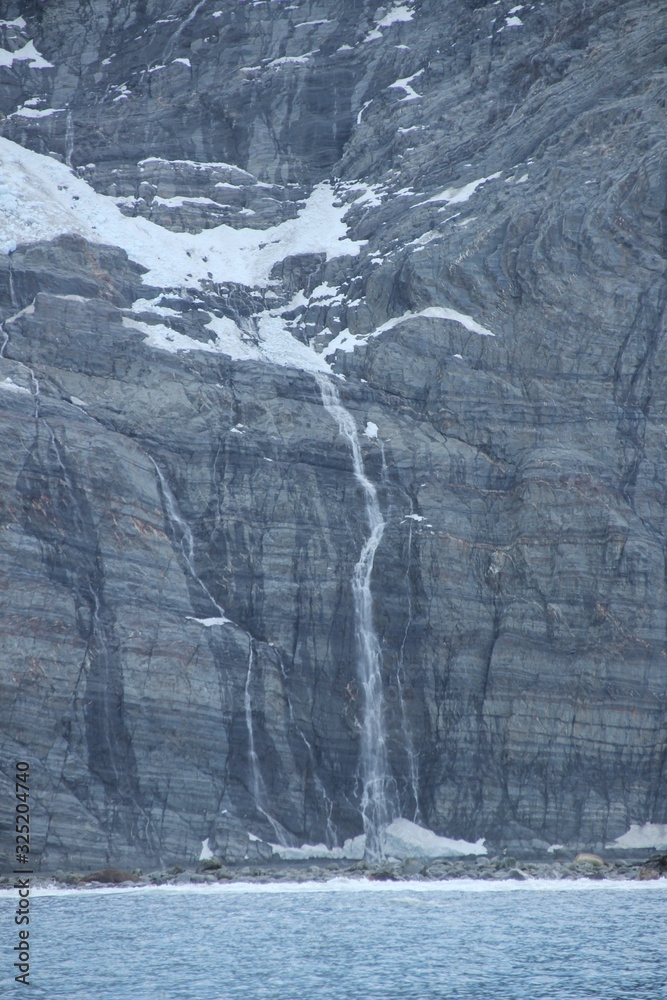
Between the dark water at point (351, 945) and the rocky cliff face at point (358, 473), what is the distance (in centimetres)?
1372

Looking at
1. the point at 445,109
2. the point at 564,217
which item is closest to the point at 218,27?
the point at 445,109

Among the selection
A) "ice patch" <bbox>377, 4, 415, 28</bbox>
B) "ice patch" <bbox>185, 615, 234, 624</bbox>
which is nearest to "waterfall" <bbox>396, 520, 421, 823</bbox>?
"ice patch" <bbox>185, 615, 234, 624</bbox>

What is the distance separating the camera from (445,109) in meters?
82.6

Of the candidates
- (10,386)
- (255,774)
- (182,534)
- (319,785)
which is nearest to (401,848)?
(319,785)

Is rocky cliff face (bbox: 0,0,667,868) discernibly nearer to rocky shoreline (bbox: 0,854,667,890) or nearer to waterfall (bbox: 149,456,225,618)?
waterfall (bbox: 149,456,225,618)

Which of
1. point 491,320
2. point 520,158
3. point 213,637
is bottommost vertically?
point 213,637

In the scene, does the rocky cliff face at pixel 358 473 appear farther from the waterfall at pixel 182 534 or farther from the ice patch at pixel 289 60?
the ice patch at pixel 289 60

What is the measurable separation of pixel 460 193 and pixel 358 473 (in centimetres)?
2458

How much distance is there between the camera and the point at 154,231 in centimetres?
7938

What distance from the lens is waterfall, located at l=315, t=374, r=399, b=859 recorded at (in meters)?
54.8

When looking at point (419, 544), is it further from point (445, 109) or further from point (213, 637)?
point (445, 109)

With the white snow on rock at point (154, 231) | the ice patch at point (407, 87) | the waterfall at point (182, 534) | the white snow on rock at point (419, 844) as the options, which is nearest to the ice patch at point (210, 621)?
the waterfall at point (182, 534)

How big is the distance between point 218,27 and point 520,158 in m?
32.2

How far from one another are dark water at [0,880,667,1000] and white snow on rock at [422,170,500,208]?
160ft
